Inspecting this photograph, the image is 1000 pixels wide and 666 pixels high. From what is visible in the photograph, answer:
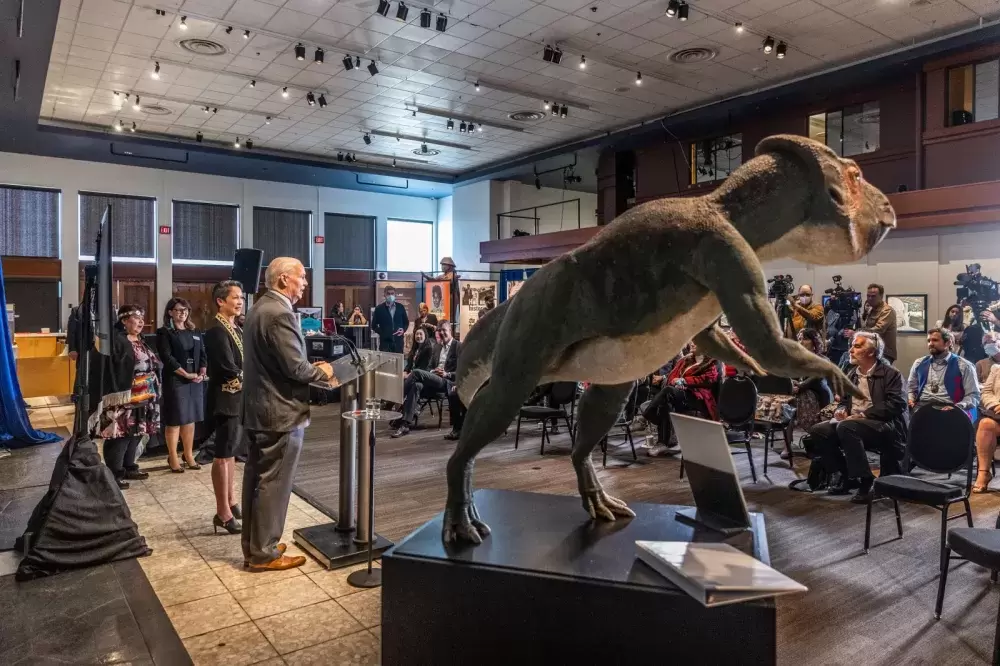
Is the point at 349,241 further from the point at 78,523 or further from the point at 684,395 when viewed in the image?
the point at 78,523

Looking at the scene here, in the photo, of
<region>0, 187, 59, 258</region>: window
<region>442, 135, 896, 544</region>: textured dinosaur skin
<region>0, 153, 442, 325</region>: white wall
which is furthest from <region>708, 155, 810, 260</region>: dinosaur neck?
<region>0, 187, 59, 258</region>: window

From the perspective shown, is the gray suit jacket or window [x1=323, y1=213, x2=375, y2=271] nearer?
the gray suit jacket

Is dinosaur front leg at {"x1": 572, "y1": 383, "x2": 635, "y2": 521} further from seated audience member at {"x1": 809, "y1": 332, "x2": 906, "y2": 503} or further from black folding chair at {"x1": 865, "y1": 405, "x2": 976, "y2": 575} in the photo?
seated audience member at {"x1": 809, "y1": 332, "x2": 906, "y2": 503}

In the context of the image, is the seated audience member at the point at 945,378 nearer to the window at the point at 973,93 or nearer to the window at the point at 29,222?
the window at the point at 973,93

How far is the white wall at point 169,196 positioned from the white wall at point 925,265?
8.26 metres

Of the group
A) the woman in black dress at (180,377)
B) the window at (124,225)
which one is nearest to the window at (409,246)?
the window at (124,225)

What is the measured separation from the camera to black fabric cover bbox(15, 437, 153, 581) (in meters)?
3.43

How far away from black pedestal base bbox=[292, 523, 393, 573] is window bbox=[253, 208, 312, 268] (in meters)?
11.1

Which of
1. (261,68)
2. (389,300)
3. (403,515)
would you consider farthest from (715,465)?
(389,300)

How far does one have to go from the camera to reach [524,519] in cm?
214

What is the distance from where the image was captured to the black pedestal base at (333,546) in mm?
3566

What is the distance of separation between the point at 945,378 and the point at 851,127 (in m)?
5.33

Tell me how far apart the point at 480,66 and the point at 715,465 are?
26.1ft

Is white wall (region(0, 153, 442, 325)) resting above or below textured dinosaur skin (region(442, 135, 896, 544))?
above
